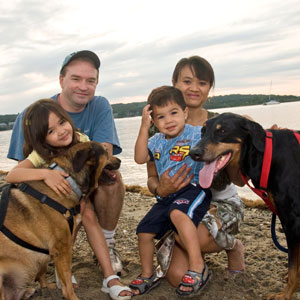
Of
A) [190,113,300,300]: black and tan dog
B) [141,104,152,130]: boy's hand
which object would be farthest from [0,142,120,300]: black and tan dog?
[190,113,300,300]: black and tan dog

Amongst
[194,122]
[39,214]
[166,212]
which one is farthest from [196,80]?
[39,214]

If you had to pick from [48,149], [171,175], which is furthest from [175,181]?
Answer: [48,149]

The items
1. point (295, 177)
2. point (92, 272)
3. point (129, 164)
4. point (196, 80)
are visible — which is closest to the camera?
point (295, 177)

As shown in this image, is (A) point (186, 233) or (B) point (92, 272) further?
(B) point (92, 272)

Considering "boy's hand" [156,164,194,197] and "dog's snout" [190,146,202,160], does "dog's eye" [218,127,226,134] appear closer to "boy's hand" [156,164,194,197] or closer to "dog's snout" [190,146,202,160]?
"dog's snout" [190,146,202,160]

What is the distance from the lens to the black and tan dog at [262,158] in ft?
11.8

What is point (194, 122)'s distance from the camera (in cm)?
525

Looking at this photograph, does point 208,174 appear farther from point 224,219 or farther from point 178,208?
point 224,219

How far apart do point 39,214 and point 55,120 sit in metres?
1.19

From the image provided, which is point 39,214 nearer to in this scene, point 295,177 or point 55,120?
point 55,120

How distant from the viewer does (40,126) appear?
13.6ft

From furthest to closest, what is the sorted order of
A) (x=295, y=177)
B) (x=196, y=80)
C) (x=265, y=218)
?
(x=265, y=218) < (x=196, y=80) < (x=295, y=177)

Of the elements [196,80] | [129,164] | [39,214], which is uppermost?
[196,80]

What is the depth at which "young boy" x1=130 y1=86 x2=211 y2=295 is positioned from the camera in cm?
411
